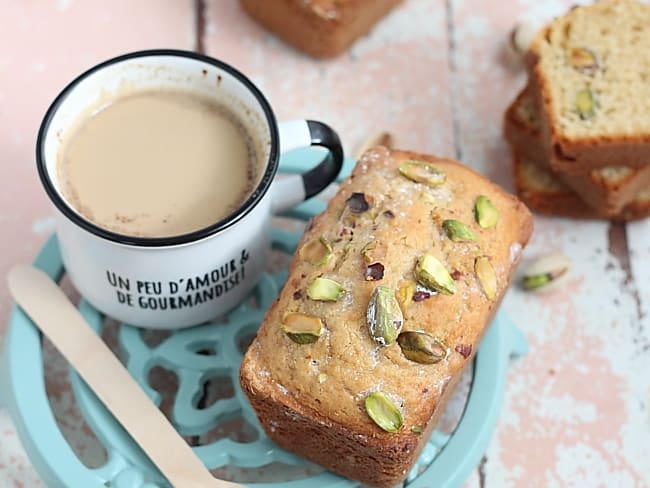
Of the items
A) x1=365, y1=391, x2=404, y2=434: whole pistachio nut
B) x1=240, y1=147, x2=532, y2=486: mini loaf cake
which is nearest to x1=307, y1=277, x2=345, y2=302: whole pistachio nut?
x1=240, y1=147, x2=532, y2=486: mini loaf cake

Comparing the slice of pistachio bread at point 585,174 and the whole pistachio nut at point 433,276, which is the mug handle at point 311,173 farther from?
the slice of pistachio bread at point 585,174

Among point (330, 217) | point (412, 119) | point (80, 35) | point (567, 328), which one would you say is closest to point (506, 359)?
point (567, 328)

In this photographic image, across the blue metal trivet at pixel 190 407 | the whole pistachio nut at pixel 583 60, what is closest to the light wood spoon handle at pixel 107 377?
the blue metal trivet at pixel 190 407

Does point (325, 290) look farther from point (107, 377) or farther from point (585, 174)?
point (585, 174)

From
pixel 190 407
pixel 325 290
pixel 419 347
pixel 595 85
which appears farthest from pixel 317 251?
pixel 595 85

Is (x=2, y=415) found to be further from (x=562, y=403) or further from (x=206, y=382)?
(x=562, y=403)

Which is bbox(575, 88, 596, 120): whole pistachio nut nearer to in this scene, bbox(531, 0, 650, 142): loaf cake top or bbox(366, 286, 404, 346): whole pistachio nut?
bbox(531, 0, 650, 142): loaf cake top
